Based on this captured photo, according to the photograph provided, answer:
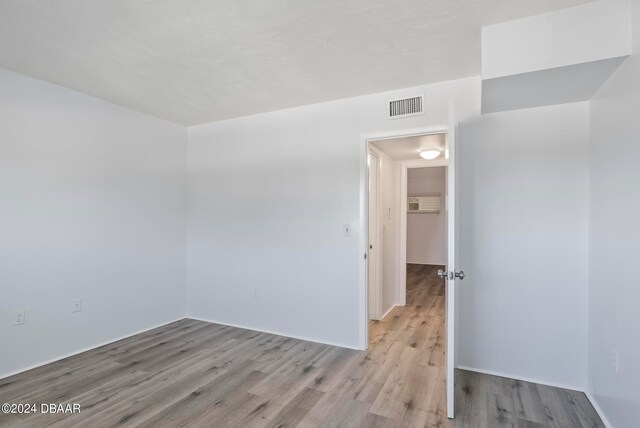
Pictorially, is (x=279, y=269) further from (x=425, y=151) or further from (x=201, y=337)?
(x=425, y=151)

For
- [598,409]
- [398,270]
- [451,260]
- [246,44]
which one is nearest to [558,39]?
[451,260]

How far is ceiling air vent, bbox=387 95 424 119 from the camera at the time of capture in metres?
3.00

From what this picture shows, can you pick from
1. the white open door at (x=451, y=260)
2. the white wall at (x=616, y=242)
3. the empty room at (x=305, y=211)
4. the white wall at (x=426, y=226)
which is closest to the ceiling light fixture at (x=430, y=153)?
the empty room at (x=305, y=211)

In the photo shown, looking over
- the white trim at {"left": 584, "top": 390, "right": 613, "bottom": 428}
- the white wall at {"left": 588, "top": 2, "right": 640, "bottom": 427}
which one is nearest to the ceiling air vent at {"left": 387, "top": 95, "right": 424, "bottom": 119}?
the white wall at {"left": 588, "top": 2, "right": 640, "bottom": 427}

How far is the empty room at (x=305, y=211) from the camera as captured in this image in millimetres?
1979

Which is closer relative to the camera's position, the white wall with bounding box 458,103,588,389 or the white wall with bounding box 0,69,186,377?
the white wall with bounding box 458,103,588,389

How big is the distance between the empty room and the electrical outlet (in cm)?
1

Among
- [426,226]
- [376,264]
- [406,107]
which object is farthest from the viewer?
[426,226]

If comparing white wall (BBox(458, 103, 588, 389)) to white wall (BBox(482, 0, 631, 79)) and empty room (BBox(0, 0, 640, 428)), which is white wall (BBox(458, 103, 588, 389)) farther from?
white wall (BBox(482, 0, 631, 79))

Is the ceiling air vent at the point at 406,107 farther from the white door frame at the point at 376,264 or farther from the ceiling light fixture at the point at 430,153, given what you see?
the ceiling light fixture at the point at 430,153

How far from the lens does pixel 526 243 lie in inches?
103

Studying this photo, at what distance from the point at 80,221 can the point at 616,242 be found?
4.26 metres

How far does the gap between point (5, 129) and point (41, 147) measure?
0.27m

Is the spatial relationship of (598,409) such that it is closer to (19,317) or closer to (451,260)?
(451,260)
